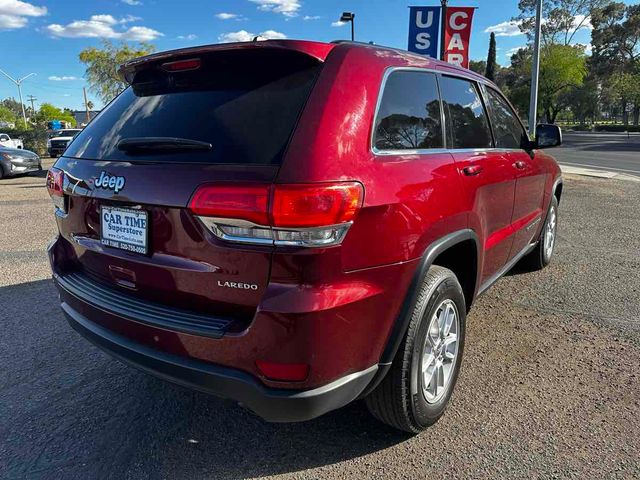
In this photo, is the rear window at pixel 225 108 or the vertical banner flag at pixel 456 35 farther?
the vertical banner flag at pixel 456 35

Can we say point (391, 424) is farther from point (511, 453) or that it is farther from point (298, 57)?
point (298, 57)

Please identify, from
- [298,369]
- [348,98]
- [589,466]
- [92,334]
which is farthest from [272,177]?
[589,466]

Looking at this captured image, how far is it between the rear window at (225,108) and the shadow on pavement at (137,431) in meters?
1.42

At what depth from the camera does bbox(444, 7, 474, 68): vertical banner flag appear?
11.6 metres

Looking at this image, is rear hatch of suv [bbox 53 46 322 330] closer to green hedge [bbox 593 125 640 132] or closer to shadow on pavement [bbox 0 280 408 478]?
shadow on pavement [bbox 0 280 408 478]

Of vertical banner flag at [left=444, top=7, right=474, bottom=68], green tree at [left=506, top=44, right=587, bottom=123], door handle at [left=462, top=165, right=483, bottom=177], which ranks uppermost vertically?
green tree at [left=506, top=44, right=587, bottom=123]

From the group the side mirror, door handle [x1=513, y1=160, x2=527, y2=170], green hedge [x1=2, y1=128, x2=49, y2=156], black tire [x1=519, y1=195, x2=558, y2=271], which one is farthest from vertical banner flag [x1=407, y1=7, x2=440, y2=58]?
green hedge [x1=2, y1=128, x2=49, y2=156]

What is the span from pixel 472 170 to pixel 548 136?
1844 millimetres

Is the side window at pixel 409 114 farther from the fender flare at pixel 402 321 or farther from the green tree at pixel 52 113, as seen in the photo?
the green tree at pixel 52 113

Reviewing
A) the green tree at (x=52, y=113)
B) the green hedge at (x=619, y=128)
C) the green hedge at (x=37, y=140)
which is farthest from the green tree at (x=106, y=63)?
the green tree at (x=52, y=113)

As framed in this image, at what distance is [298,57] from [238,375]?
4.39ft

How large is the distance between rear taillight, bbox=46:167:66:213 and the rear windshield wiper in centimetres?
58

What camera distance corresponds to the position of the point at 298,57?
7.00ft

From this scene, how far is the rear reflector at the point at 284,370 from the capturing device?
1.91 metres
